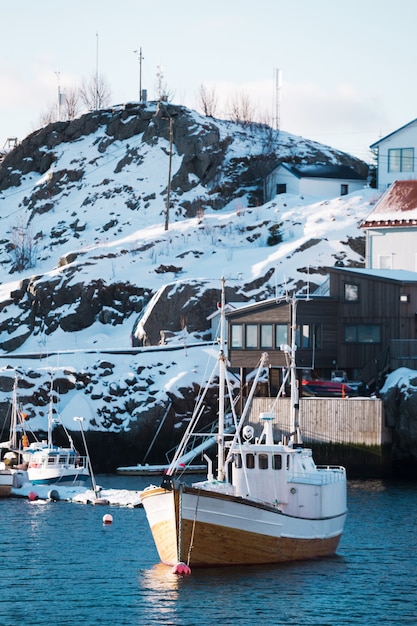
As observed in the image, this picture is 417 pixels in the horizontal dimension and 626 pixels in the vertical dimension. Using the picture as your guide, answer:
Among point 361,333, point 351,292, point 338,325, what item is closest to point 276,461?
point 361,333

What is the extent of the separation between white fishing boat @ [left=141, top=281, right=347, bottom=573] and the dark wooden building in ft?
115

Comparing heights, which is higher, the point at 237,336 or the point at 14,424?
the point at 237,336

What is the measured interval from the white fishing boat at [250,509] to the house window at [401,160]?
234 feet

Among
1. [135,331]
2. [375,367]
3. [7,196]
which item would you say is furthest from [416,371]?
[7,196]

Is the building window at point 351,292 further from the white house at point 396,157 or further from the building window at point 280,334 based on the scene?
the white house at point 396,157

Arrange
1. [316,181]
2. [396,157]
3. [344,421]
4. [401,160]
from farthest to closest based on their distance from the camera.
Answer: [316,181] < [396,157] < [401,160] < [344,421]

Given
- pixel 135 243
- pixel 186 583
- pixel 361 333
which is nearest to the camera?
pixel 186 583

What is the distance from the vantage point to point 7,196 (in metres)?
147

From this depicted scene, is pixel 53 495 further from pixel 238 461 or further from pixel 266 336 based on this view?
pixel 238 461

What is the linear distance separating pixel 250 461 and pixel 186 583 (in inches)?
267

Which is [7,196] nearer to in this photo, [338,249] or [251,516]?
A: [338,249]

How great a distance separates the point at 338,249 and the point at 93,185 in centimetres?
4041

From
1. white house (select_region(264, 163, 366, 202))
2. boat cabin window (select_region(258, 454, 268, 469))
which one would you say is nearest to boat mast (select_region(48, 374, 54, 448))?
boat cabin window (select_region(258, 454, 268, 469))

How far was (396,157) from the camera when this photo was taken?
122312mm
